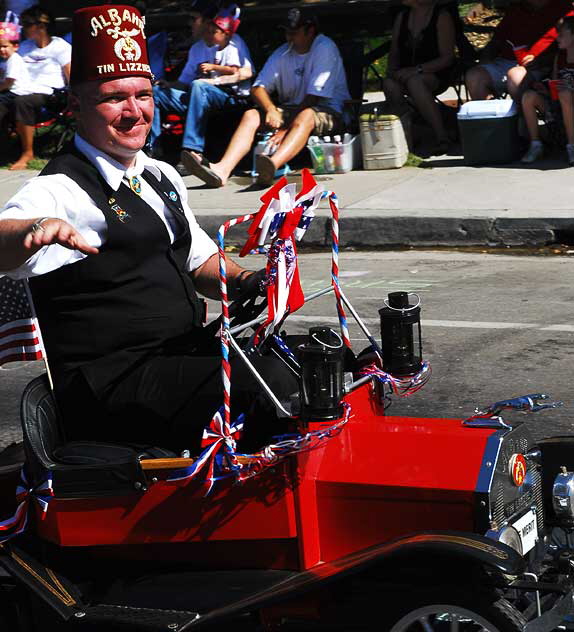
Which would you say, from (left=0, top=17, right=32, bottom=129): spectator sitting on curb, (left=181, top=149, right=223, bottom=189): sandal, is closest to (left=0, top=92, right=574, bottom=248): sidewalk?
(left=181, top=149, right=223, bottom=189): sandal

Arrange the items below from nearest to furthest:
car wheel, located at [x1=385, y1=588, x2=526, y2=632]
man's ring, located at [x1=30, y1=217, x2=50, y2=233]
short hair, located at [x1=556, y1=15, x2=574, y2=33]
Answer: car wheel, located at [x1=385, y1=588, x2=526, y2=632] → man's ring, located at [x1=30, y1=217, x2=50, y2=233] → short hair, located at [x1=556, y1=15, x2=574, y2=33]

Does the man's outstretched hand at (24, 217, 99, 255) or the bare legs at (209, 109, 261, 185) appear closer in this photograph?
the man's outstretched hand at (24, 217, 99, 255)

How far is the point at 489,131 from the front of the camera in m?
10.7

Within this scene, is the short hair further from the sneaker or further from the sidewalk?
the sidewalk

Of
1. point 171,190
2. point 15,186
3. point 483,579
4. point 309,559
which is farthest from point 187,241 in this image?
point 15,186

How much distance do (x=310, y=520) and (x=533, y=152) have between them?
8.01m

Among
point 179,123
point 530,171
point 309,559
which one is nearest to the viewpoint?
point 309,559

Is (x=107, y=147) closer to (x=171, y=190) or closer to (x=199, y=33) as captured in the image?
(x=171, y=190)

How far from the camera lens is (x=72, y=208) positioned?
3574 mm

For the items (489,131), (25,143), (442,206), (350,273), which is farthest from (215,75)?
(350,273)

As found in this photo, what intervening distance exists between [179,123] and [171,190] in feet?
30.0

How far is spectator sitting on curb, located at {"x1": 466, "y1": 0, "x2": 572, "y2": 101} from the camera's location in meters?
10.7

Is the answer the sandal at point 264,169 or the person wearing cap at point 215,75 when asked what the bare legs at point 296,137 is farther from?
the person wearing cap at point 215,75

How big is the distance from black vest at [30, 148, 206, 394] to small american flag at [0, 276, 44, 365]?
0.05m
